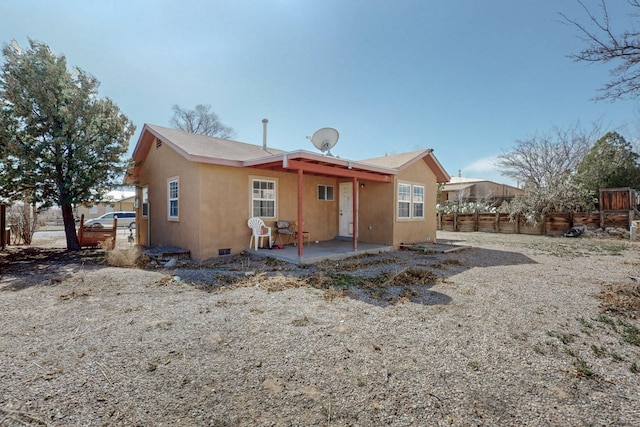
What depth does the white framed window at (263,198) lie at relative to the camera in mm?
9289

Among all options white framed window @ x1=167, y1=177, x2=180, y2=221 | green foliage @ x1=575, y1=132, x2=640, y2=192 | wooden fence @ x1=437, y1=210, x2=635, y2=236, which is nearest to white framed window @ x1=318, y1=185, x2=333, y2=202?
white framed window @ x1=167, y1=177, x2=180, y2=221

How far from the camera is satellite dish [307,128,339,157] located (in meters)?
9.76

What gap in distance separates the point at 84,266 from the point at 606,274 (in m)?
11.8

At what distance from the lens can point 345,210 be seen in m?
11.7

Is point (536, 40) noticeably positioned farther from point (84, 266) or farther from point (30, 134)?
point (30, 134)

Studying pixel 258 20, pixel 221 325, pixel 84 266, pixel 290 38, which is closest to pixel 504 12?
pixel 290 38

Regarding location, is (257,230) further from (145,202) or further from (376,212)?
(145,202)

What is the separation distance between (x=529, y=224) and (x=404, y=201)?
8814mm

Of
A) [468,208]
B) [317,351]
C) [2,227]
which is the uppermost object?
[468,208]

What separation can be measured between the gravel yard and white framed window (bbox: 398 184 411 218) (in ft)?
16.3

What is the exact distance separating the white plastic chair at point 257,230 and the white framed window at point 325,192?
2701 mm

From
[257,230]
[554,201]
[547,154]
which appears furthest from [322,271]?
[547,154]

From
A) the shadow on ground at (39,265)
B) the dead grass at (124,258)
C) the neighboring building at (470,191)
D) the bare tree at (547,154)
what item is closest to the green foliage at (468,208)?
the bare tree at (547,154)

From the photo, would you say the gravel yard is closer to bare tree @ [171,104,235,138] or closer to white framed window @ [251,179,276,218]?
white framed window @ [251,179,276,218]
